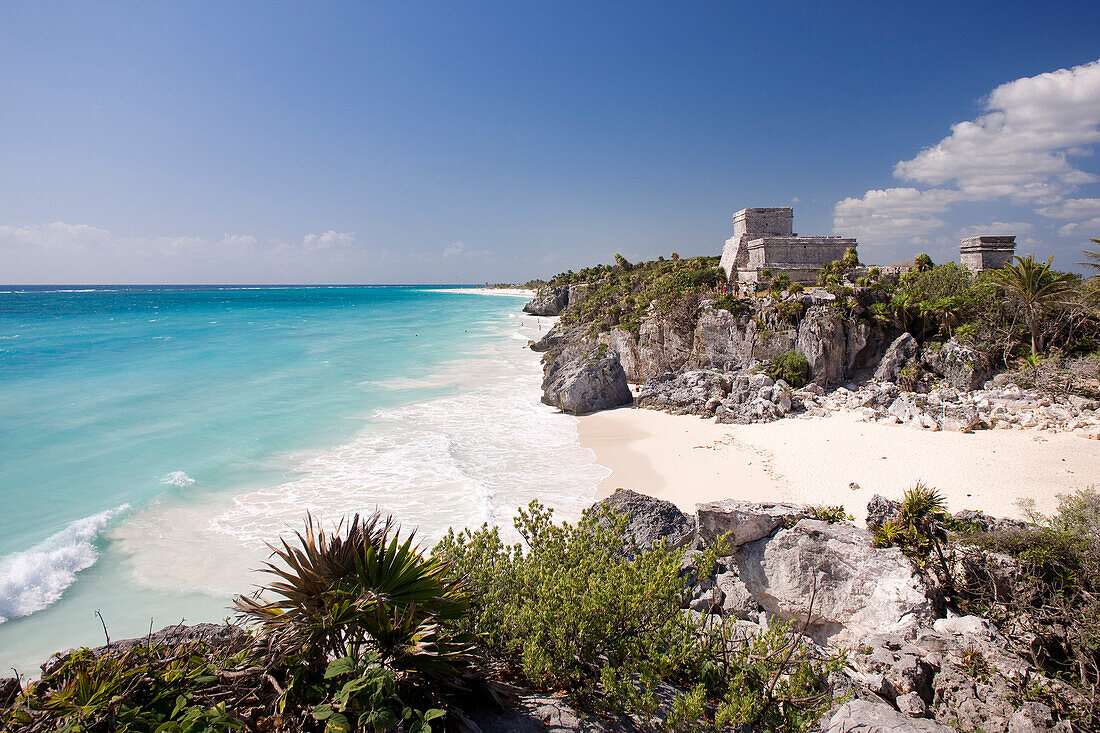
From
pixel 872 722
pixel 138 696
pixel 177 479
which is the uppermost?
pixel 138 696

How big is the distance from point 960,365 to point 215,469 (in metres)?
25.0

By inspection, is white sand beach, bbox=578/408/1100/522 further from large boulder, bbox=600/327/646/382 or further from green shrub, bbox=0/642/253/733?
green shrub, bbox=0/642/253/733

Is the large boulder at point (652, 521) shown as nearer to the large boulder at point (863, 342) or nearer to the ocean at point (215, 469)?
the ocean at point (215, 469)

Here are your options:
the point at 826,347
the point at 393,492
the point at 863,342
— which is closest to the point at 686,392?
the point at 826,347

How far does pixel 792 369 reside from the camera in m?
19.8

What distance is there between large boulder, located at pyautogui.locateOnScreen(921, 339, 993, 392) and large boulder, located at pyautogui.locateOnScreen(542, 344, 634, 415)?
37.4 feet

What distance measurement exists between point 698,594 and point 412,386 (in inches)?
876

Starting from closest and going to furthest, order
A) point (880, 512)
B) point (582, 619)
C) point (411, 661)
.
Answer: point (411, 661)
point (582, 619)
point (880, 512)

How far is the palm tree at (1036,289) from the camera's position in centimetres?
1638

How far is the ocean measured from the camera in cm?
941

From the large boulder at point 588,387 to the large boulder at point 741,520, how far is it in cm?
1335

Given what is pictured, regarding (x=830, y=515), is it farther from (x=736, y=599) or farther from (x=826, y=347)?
(x=826, y=347)

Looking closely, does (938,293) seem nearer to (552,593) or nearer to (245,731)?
(552,593)

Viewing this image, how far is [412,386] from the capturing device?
26.8 m
